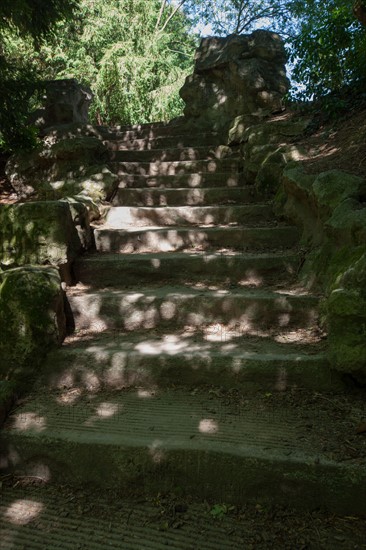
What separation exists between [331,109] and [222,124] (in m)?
2.83

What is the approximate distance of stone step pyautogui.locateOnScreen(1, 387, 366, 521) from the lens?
5.57 feet

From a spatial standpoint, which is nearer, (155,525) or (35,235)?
(155,525)

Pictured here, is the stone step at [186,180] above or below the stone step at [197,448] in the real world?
above

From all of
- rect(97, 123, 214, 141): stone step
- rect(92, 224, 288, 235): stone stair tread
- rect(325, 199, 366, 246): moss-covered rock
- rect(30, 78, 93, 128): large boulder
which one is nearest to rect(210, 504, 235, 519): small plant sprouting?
rect(325, 199, 366, 246): moss-covered rock

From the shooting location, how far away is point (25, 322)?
245cm

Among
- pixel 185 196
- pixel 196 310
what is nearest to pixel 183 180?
pixel 185 196

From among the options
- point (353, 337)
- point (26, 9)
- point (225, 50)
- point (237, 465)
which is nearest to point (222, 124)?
point (225, 50)

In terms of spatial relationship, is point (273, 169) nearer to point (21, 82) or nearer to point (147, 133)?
point (21, 82)

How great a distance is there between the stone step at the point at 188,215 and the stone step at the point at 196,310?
1412mm

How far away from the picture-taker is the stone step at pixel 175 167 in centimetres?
562

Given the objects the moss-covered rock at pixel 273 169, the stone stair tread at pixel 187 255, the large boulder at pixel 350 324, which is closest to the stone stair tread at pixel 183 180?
the moss-covered rock at pixel 273 169

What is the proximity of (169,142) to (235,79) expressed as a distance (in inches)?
67.9

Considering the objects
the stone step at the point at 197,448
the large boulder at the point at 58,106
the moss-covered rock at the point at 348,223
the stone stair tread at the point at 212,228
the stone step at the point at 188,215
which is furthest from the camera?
the large boulder at the point at 58,106

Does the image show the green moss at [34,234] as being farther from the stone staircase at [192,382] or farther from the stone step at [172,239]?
the stone step at [172,239]
